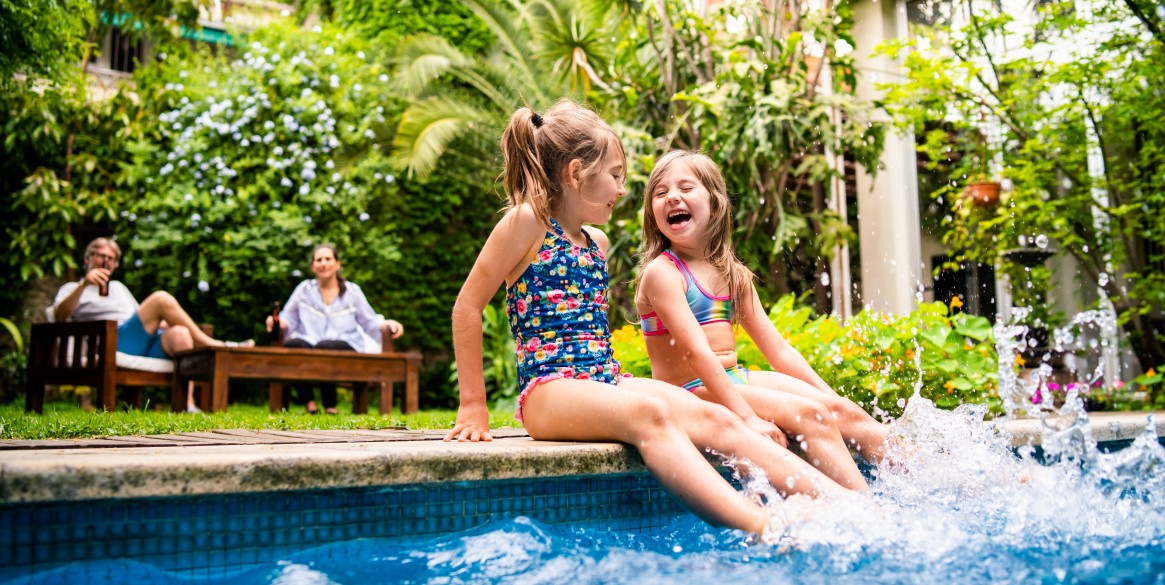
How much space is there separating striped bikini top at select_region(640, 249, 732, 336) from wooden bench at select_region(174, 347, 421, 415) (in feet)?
12.5

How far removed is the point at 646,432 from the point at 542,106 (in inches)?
352

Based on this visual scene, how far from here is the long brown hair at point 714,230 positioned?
10.2 feet

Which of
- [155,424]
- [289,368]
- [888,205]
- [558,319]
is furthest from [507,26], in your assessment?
[558,319]

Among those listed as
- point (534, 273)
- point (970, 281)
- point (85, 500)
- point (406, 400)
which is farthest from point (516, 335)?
point (970, 281)

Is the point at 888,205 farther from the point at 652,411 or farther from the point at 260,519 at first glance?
the point at 260,519

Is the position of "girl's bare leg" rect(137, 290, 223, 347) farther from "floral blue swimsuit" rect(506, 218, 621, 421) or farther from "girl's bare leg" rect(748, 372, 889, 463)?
"girl's bare leg" rect(748, 372, 889, 463)

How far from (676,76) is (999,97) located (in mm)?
2543

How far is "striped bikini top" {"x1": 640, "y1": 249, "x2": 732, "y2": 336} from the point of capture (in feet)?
9.88

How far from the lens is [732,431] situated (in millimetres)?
2502

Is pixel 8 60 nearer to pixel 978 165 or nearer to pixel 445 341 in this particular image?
pixel 445 341

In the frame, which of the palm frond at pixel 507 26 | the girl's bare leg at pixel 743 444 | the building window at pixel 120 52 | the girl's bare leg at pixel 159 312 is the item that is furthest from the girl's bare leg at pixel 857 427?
the building window at pixel 120 52

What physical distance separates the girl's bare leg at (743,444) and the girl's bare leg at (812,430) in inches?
8.7

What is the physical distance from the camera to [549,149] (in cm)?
289

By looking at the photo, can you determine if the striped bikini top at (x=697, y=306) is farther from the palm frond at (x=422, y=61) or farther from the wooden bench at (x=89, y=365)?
the palm frond at (x=422, y=61)
